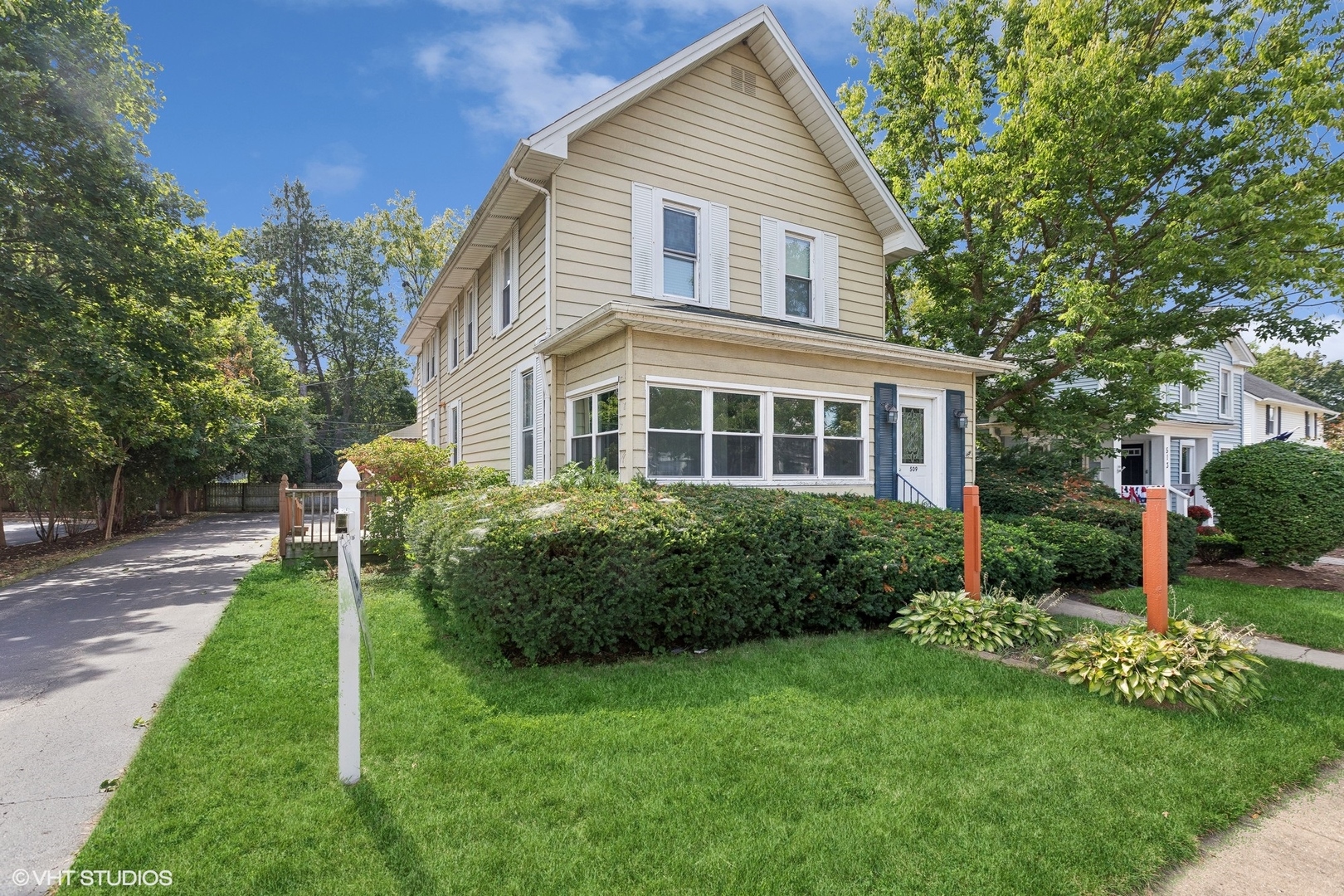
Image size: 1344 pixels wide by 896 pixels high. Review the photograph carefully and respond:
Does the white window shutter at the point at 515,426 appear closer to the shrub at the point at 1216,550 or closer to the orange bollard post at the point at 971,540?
the orange bollard post at the point at 971,540

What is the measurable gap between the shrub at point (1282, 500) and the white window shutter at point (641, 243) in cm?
995

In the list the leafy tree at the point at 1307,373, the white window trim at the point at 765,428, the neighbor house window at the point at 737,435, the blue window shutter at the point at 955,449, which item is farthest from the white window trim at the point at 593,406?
the leafy tree at the point at 1307,373

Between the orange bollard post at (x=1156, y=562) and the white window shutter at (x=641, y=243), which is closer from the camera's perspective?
the orange bollard post at (x=1156, y=562)

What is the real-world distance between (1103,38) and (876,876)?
533 inches

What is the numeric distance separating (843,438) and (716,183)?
15.3 ft

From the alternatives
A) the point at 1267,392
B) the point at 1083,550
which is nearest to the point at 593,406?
the point at 1083,550

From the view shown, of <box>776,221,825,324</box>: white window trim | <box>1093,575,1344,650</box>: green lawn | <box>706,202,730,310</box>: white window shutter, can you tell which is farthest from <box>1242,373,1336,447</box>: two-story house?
<box>706,202,730,310</box>: white window shutter

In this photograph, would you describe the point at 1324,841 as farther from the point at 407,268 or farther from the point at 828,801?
the point at 407,268

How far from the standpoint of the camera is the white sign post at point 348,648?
3254mm

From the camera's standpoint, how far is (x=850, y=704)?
14.3ft

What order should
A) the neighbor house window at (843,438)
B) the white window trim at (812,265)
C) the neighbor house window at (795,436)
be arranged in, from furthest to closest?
1. the white window trim at (812,265)
2. the neighbor house window at (843,438)
3. the neighbor house window at (795,436)

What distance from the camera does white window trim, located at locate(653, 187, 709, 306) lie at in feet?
31.3

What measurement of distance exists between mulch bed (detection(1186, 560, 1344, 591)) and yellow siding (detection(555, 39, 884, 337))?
675 centimetres

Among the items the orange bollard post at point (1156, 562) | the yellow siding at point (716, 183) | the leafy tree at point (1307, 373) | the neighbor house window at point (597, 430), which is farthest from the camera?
the leafy tree at point (1307, 373)
